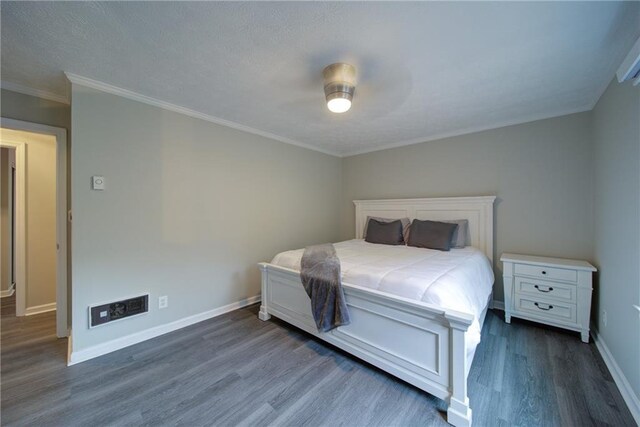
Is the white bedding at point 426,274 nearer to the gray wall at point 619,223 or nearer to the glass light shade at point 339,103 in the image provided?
the gray wall at point 619,223

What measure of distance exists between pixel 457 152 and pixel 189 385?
3719mm

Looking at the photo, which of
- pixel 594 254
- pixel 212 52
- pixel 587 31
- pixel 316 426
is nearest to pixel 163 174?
pixel 212 52

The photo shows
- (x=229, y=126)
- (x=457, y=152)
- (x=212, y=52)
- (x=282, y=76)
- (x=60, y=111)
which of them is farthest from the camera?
(x=457, y=152)

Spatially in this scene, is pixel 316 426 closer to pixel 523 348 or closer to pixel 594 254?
pixel 523 348

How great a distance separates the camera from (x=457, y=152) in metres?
3.25

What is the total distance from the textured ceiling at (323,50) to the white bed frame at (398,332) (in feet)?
5.34

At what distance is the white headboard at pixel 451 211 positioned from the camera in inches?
117

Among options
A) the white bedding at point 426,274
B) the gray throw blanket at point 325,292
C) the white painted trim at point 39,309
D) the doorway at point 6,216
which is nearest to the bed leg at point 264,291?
the white bedding at point 426,274

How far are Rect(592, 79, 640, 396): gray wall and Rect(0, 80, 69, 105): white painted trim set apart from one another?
14.2ft

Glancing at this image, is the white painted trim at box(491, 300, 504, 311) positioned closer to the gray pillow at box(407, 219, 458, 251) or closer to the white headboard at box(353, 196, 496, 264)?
the white headboard at box(353, 196, 496, 264)

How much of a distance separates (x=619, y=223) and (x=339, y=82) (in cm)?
Answer: 221

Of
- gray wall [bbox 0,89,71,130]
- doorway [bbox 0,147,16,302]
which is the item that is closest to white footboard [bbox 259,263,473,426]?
gray wall [bbox 0,89,71,130]

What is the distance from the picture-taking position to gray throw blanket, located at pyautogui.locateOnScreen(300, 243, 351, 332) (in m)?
1.93

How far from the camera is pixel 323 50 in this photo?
1.56 meters
